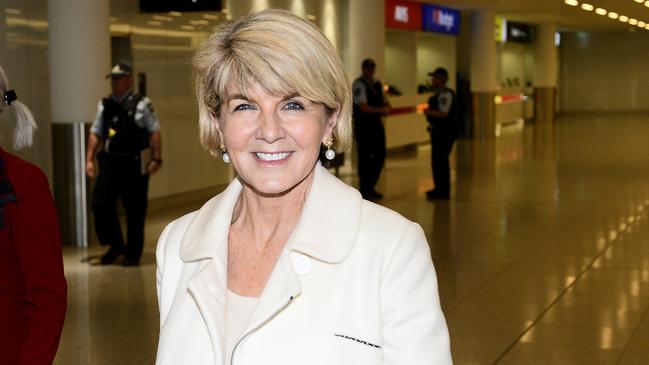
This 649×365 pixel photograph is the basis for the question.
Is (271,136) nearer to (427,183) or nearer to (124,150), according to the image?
(124,150)

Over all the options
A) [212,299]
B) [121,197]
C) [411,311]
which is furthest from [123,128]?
[411,311]

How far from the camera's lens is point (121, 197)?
9.18 meters

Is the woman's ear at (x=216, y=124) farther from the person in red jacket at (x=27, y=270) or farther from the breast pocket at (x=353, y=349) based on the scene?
the person in red jacket at (x=27, y=270)

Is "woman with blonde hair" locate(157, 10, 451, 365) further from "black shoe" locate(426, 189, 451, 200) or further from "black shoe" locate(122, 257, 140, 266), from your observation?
"black shoe" locate(426, 189, 451, 200)

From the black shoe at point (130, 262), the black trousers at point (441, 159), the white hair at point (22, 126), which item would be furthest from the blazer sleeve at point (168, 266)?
the black trousers at point (441, 159)

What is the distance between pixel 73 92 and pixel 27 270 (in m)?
7.92

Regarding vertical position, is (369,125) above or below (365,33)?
below

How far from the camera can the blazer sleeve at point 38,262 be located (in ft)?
9.19

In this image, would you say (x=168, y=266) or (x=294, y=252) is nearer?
(x=294, y=252)

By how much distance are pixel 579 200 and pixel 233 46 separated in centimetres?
1239

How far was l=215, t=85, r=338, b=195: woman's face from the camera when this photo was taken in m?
2.00

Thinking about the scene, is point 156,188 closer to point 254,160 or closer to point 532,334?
point 532,334

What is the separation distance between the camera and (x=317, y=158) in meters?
2.14

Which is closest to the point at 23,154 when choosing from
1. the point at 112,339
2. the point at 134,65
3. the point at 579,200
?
the point at 134,65
